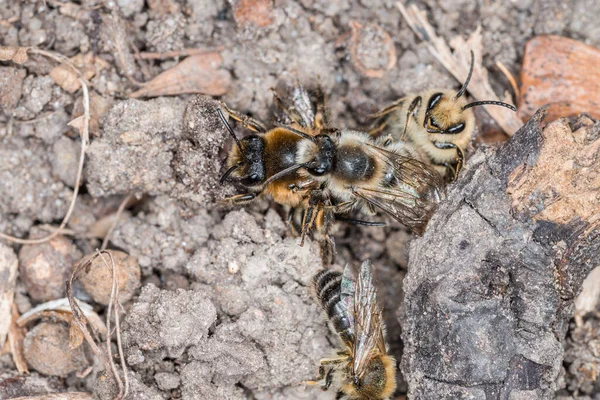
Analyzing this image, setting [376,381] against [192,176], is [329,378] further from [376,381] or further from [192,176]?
[192,176]

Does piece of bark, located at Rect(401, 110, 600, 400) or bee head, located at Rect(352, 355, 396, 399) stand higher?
piece of bark, located at Rect(401, 110, 600, 400)

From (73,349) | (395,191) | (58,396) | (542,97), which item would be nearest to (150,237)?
(73,349)

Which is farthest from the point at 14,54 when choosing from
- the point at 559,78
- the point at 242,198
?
the point at 559,78

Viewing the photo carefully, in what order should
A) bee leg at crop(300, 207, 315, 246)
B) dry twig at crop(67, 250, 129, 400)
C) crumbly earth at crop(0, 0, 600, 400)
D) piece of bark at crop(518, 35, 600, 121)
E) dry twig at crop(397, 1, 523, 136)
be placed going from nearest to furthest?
dry twig at crop(67, 250, 129, 400)
crumbly earth at crop(0, 0, 600, 400)
bee leg at crop(300, 207, 315, 246)
piece of bark at crop(518, 35, 600, 121)
dry twig at crop(397, 1, 523, 136)

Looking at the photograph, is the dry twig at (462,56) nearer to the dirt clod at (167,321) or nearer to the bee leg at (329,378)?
the bee leg at (329,378)

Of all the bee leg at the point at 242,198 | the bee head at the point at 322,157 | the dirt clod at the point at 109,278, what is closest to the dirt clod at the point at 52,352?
the dirt clod at the point at 109,278

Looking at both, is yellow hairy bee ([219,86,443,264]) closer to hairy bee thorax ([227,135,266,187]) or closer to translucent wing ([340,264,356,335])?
hairy bee thorax ([227,135,266,187])

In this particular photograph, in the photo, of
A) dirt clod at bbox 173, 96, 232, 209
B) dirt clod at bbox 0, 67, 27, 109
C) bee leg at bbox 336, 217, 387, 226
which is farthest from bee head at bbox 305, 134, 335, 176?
dirt clod at bbox 0, 67, 27, 109
